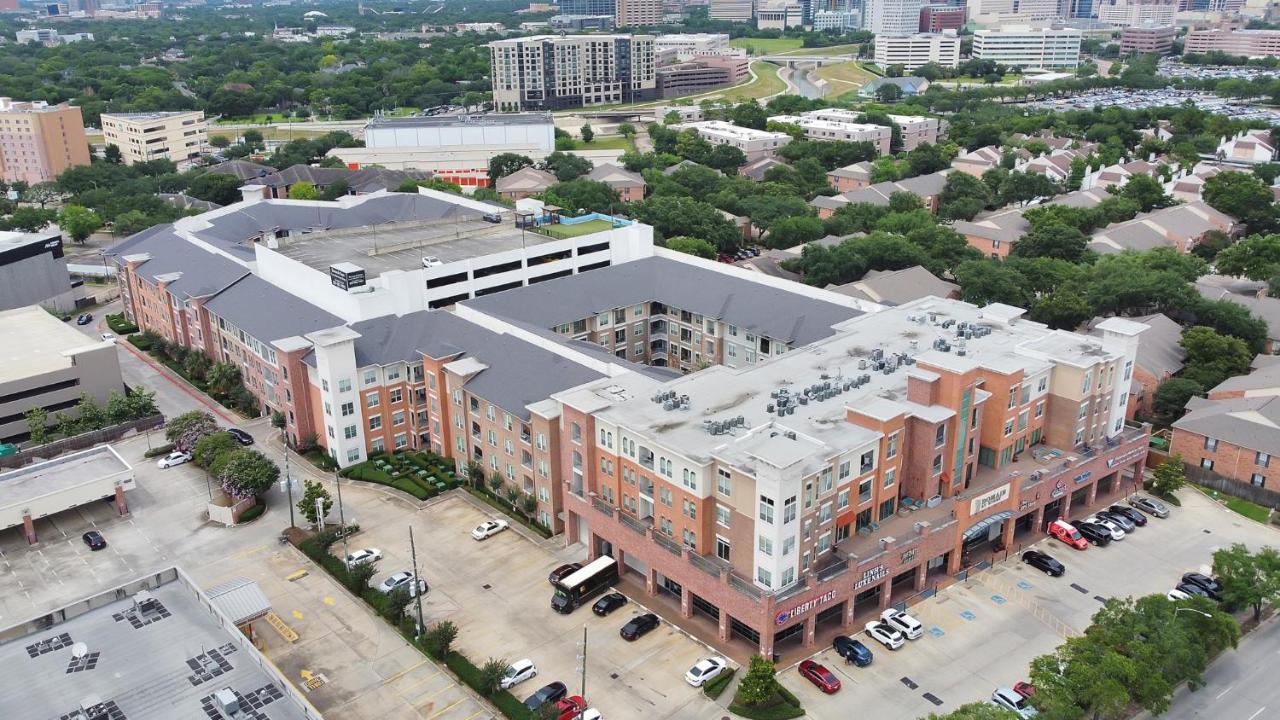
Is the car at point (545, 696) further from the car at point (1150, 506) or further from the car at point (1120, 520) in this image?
the car at point (1150, 506)

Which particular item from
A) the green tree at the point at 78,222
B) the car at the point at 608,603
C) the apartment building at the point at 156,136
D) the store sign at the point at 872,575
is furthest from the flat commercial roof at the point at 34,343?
the apartment building at the point at 156,136

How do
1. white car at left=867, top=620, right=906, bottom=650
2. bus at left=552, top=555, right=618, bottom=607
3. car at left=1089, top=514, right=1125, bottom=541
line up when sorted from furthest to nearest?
car at left=1089, top=514, right=1125, bottom=541, bus at left=552, top=555, right=618, bottom=607, white car at left=867, top=620, right=906, bottom=650

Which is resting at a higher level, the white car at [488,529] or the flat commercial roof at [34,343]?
the flat commercial roof at [34,343]

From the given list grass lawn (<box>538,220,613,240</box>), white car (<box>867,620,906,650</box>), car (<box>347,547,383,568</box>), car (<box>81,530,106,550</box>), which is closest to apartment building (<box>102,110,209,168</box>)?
grass lawn (<box>538,220,613,240</box>)

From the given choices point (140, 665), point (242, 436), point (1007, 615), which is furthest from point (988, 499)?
point (242, 436)

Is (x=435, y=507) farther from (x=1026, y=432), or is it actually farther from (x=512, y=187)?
(x=512, y=187)

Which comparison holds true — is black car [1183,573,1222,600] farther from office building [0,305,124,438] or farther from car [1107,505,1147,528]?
office building [0,305,124,438]

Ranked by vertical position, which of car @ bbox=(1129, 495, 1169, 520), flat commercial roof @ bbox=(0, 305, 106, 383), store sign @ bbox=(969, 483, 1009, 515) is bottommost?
car @ bbox=(1129, 495, 1169, 520)
